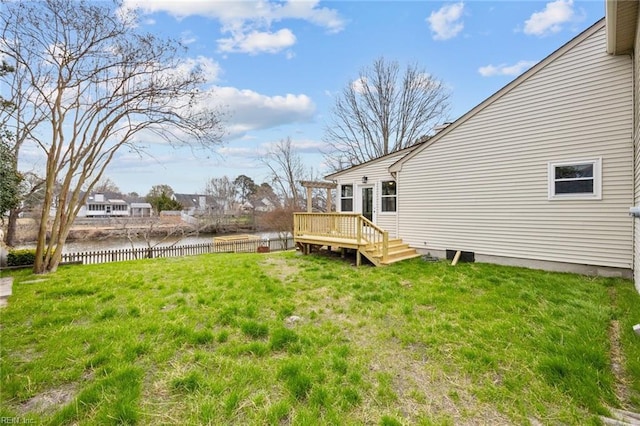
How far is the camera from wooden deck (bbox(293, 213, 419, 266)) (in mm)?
8047

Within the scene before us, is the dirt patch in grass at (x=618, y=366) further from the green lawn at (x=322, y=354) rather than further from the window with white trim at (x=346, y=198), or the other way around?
the window with white trim at (x=346, y=198)

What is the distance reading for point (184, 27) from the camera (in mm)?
8445

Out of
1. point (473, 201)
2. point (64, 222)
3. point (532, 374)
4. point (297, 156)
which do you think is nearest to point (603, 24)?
point (473, 201)

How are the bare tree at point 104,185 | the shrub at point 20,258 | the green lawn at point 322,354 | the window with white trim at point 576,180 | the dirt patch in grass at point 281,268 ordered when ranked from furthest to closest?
1. the bare tree at point 104,185
2. the shrub at point 20,258
3. the dirt patch in grass at point 281,268
4. the window with white trim at point 576,180
5. the green lawn at point 322,354

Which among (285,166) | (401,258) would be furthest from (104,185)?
(401,258)

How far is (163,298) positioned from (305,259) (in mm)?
4653

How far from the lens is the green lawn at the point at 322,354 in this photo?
229cm

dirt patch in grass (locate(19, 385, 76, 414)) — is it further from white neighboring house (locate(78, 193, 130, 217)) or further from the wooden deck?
white neighboring house (locate(78, 193, 130, 217))

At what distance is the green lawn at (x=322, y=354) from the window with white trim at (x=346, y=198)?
577 cm

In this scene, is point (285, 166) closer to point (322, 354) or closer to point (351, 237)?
point (351, 237)

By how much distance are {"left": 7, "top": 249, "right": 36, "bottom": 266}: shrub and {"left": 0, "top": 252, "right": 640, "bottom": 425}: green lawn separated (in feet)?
13.3

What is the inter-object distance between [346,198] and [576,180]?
677 cm

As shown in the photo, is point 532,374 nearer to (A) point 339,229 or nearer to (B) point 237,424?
(B) point 237,424

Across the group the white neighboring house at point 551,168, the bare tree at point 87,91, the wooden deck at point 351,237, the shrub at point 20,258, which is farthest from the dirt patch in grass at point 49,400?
the shrub at point 20,258
